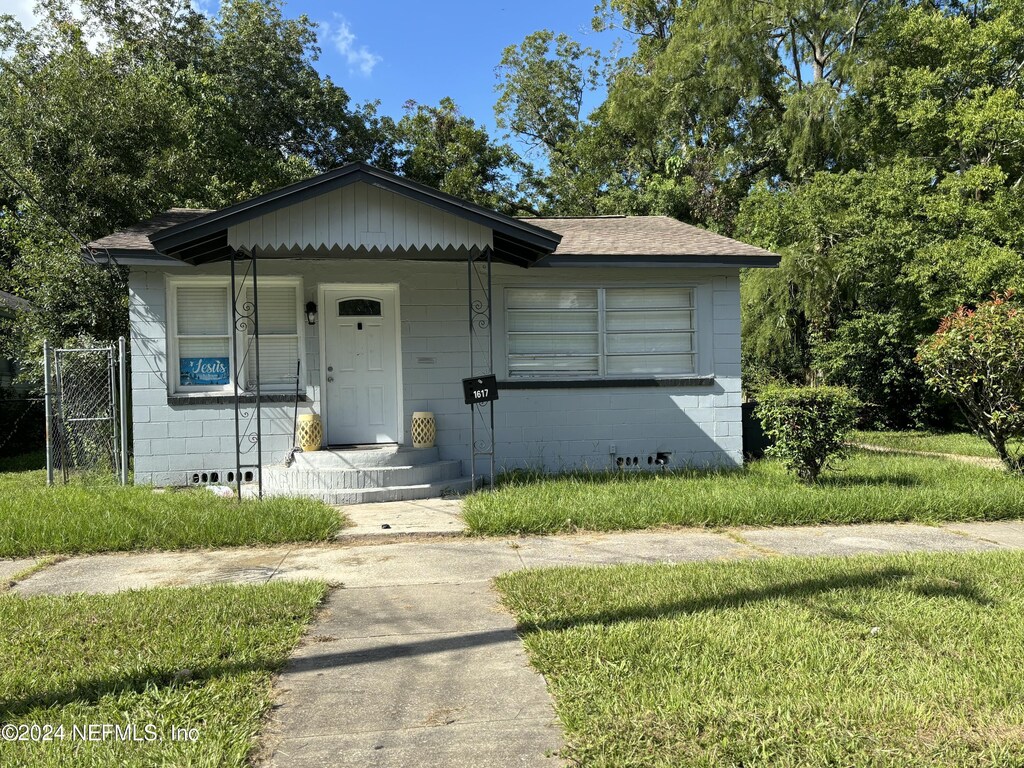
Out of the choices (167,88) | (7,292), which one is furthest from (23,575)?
(7,292)

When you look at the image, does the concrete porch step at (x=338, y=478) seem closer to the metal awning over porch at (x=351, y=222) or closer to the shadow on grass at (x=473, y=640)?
the metal awning over porch at (x=351, y=222)

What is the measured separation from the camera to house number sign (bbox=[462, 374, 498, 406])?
844cm

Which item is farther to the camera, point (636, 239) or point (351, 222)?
point (636, 239)

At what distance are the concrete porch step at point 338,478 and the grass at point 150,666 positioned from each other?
3.47 metres

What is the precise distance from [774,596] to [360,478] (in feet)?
17.3

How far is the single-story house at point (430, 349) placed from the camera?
8.95m

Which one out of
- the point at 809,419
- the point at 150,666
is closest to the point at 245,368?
the point at 150,666

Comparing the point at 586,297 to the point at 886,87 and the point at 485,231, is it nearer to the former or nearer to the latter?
the point at 485,231

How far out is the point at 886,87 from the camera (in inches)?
750

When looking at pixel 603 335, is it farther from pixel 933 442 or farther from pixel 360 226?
pixel 933 442

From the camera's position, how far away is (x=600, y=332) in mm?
10617

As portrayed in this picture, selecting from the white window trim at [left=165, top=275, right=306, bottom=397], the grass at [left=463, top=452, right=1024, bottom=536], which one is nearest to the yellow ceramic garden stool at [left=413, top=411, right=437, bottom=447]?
the grass at [left=463, top=452, right=1024, bottom=536]

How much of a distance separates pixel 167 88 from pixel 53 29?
3.79m

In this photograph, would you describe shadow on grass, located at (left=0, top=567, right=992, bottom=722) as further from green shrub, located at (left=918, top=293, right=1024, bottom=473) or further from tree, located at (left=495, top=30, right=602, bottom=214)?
tree, located at (left=495, top=30, right=602, bottom=214)
